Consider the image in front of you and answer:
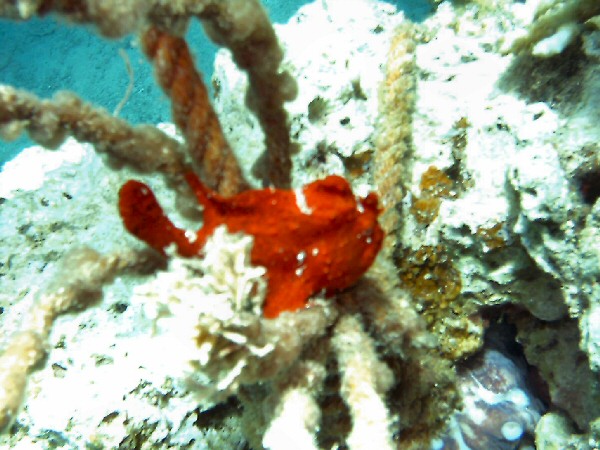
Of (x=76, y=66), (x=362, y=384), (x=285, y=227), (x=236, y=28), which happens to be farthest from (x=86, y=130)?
(x=76, y=66)

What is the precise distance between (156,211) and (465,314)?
53.9 inches

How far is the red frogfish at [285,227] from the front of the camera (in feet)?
3.94

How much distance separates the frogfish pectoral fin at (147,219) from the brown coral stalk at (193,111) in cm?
18

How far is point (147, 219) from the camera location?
Answer: 4.00 ft

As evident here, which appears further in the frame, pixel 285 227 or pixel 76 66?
pixel 76 66

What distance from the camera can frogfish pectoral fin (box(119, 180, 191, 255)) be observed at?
1.19 metres

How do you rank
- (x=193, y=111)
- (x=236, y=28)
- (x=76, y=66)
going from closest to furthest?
1. (x=236, y=28)
2. (x=193, y=111)
3. (x=76, y=66)

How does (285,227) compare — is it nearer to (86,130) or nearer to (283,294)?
(283,294)

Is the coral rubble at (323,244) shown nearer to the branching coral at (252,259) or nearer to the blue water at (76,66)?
the branching coral at (252,259)

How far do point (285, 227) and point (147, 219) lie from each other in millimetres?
369

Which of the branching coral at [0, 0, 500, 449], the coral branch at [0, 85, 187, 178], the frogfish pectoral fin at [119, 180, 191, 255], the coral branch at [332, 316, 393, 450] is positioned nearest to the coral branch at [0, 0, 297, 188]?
the branching coral at [0, 0, 500, 449]

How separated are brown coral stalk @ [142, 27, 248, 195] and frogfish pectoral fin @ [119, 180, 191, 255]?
0.57 ft

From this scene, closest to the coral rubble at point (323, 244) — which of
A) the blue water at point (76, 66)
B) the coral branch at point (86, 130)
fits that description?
the coral branch at point (86, 130)

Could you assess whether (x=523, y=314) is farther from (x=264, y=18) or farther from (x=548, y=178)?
(x=264, y=18)
